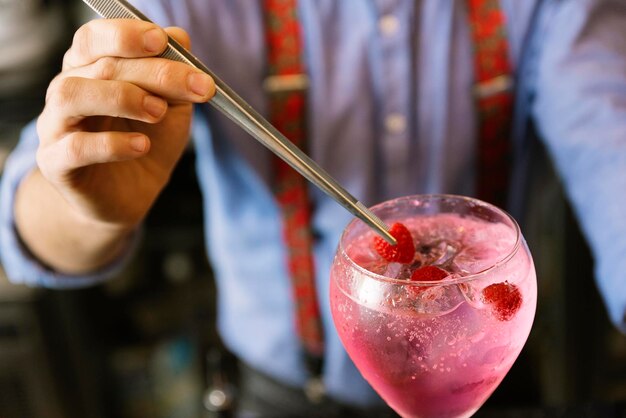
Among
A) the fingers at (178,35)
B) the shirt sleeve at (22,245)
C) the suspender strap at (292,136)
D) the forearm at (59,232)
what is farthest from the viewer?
the suspender strap at (292,136)

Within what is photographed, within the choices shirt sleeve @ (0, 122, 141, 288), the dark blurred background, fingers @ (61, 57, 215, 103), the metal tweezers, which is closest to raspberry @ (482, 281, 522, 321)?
the metal tweezers

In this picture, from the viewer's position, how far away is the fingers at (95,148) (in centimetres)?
71

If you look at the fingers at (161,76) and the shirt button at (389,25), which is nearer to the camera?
the fingers at (161,76)

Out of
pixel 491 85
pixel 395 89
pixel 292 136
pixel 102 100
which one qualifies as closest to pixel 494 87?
pixel 491 85

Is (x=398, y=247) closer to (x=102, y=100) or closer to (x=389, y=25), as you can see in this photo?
(x=102, y=100)

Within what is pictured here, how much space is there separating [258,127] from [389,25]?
0.65 meters

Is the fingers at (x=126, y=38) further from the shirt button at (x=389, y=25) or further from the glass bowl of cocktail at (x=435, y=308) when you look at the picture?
the shirt button at (x=389, y=25)

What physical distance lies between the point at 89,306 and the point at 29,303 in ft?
0.59

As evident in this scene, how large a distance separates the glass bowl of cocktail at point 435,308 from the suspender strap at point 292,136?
55cm

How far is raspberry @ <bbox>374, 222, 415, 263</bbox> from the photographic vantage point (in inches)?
27.6

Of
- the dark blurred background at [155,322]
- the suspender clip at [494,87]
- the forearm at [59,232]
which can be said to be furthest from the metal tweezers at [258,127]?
the dark blurred background at [155,322]

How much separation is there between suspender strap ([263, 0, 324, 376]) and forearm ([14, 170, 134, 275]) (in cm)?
30

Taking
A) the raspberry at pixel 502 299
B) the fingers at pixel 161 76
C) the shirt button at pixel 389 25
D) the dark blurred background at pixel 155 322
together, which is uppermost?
the fingers at pixel 161 76

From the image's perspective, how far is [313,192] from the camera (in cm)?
131
